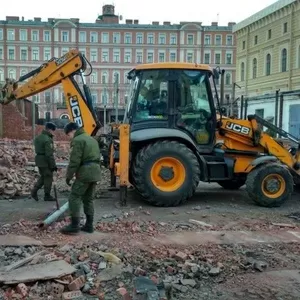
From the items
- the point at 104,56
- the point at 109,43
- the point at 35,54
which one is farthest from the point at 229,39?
the point at 35,54

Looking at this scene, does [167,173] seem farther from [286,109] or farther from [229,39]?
[229,39]

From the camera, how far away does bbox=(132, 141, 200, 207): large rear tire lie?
905 cm

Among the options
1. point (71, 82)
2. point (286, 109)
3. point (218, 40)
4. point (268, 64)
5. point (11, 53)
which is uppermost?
point (218, 40)

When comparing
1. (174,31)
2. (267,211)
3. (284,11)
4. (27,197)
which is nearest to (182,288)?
(267,211)

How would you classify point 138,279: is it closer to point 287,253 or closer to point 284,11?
point 287,253

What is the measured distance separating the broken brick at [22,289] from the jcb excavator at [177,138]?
4118 millimetres

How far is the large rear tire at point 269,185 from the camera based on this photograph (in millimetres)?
9430

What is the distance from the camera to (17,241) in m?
6.88

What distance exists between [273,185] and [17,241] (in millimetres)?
5067

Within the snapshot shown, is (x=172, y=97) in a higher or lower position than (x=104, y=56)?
lower

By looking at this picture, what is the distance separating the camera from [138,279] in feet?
17.2

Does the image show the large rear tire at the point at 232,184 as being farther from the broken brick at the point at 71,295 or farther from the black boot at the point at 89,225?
the broken brick at the point at 71,295

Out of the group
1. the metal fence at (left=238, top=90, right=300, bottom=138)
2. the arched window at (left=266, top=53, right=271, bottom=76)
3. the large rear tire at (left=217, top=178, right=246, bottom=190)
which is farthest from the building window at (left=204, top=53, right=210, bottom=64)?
the large rear tire at (left=217, top=178, right=246, bottom=190)

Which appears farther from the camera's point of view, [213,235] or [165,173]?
[165,173]
